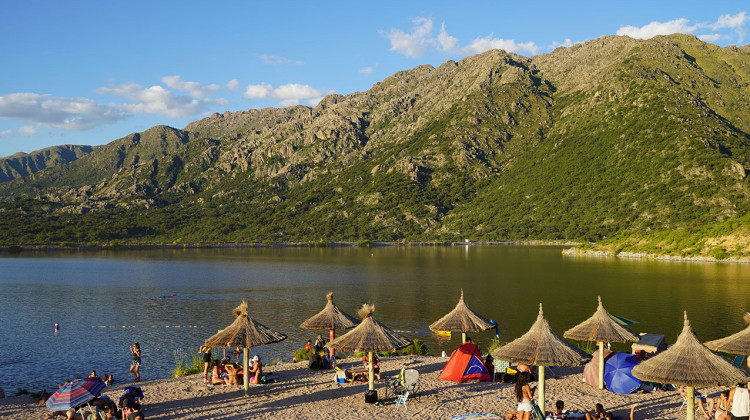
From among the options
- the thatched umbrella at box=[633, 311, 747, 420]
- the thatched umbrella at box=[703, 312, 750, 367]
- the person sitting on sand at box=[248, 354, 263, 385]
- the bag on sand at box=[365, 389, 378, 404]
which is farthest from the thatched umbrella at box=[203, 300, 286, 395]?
the thatched umbrella at box=[703, 312, 750, 367]

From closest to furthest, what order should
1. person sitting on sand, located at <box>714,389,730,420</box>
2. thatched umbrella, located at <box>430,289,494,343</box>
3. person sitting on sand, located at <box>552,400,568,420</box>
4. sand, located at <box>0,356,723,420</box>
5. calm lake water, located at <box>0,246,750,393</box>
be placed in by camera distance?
person sitting on sand, located at <box>714,389,730,420</box>
person sitting on sand, located at <box>552,400,568,420</box>
sand, located at <box>0,356,723,420</box>
thatched umbrella, located at <box>430,289,494,343</box>
calm lake water, located at <box>0,246,750,393</box>

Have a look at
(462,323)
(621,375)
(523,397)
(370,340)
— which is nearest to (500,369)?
(462,323)

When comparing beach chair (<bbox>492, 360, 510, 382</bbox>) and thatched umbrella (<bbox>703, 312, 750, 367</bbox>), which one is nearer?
thatched umbrella (<bbox>703, 312, 750, 367</bbox>)

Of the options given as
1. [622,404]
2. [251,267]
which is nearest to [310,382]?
[622,404]

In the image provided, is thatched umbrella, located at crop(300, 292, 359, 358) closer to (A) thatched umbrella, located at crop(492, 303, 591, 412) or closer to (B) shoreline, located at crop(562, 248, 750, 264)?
(A) thatched umbrella, located at crop(492, 303, 591, 412)

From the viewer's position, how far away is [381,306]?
60812 millimetres

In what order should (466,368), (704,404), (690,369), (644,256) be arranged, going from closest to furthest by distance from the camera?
(690,369) < (704,404) < (466,368) < (644,256)

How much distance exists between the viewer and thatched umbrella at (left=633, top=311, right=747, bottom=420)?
17.1 metres

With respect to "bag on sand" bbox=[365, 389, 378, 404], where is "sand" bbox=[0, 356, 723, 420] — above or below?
below

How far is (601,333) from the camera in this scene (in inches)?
992

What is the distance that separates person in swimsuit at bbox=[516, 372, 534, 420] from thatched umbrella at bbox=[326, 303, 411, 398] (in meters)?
5.32

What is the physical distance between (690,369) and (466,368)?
1045cm

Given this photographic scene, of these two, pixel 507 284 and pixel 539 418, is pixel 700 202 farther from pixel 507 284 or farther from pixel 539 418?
pixel 539 418

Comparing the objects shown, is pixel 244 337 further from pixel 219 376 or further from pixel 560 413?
pixel 560 413
